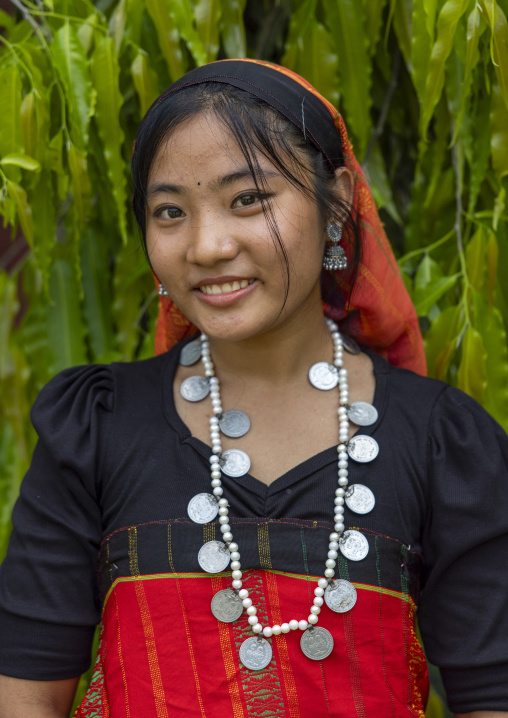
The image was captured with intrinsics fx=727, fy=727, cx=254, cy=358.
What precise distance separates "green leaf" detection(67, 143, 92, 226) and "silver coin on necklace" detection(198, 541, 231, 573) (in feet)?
2.53

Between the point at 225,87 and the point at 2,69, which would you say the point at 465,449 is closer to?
the point at 225,87

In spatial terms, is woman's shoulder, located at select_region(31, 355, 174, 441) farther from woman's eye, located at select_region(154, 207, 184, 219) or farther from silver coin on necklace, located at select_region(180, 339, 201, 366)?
woman's eye, located at select_region(154, 207, 184, 219)

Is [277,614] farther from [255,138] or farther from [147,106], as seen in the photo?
[147,106]

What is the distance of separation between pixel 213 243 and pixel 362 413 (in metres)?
0.41

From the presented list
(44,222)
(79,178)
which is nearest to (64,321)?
(44,222)

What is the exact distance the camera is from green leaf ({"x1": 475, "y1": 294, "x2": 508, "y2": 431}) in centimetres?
157

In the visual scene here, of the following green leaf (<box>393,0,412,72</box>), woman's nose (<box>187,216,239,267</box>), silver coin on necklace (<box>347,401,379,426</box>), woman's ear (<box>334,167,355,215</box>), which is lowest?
silver coin on necklace (<box>347,401,379,426</box>)

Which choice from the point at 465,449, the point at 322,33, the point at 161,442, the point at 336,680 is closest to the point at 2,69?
the point at 322,33

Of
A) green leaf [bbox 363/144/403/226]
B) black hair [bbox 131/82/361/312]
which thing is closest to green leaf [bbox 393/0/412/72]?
green leaf [bbox 363/144/403/226]

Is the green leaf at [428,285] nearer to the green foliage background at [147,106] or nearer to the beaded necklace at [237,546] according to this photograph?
the green foliage background at [147,106]

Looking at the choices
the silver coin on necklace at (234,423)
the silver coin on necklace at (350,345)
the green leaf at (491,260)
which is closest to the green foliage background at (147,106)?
the green leaf at (491,260)

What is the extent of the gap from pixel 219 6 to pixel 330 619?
1271mm

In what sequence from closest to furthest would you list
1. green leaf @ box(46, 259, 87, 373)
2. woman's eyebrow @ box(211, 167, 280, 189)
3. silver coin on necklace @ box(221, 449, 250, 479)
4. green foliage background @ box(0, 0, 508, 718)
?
woman's eyebrow @ box(211, 167, 280, 189), silver coin on necklace @ box(221, 449, 250, 479), green foliage background @ box(0, 0, 508, 718), green leaf @ box(46, 259, 87, 373)

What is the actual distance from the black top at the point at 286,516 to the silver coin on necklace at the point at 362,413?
2 centimetres
